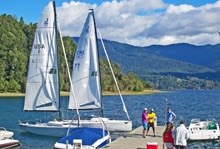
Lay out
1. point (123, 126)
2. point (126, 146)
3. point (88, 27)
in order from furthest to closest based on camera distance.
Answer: point (88, 27) → point (123, 126) → point (126, 146)

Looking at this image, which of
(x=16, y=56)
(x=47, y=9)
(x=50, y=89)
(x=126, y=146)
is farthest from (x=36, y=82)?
(x=16, y=56)

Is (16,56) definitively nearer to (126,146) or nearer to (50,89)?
(50,89)

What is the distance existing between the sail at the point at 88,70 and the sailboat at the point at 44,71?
2293 millimetres

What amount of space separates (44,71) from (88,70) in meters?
4.69

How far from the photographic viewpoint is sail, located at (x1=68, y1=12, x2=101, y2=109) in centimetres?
3056

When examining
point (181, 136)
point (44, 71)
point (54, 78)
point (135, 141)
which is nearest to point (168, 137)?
point (181, 136)

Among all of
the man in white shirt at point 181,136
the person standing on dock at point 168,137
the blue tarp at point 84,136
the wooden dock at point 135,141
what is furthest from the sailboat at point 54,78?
the man in white shirt at point 181,136

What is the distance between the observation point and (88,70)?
30672mm

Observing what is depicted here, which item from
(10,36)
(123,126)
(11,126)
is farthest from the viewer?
(10,36)

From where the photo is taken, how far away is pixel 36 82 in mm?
29922

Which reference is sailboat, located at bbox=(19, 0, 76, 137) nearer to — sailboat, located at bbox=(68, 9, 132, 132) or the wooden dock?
sailboat, located at bbox=(68, 9, 132, 132)

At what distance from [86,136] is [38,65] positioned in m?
12.8

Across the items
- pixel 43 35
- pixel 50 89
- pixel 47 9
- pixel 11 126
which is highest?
pixel 47 9

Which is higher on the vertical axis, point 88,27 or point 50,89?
point 88,27
